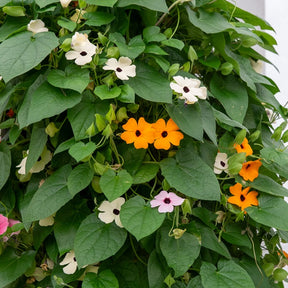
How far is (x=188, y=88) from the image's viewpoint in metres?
0.74

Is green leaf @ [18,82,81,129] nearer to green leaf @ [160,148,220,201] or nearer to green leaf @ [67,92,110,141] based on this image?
green leaf @ [67,92,110,141]

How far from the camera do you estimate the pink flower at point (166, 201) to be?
0.69 metres

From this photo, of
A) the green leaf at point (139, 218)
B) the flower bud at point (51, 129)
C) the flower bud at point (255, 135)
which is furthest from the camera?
the flower bud at point (255, 135)

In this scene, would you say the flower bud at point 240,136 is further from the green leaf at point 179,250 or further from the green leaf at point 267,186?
the green leaf at point 179,250

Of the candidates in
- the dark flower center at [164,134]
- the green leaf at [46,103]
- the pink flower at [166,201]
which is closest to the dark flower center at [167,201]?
the pink flower at [166,201]

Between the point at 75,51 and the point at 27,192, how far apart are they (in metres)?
0.27

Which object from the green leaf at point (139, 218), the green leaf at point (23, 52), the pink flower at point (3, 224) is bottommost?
the pink flower at point (3, 224)

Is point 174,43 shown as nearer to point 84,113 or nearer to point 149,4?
point 149,4

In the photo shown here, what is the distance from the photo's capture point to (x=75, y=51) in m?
0.73

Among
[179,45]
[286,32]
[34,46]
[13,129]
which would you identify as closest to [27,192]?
[13,129]

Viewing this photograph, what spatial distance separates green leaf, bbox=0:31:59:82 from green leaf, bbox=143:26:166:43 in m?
0.15

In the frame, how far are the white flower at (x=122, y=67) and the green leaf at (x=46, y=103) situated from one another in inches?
2.6

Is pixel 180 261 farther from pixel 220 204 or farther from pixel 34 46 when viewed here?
pixel 34 46

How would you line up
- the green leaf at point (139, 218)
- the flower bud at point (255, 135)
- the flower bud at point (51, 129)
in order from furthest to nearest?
the flower bud at point (255, 135), the flower bud at point (51, 129), the green leaf at point (139, 218)
